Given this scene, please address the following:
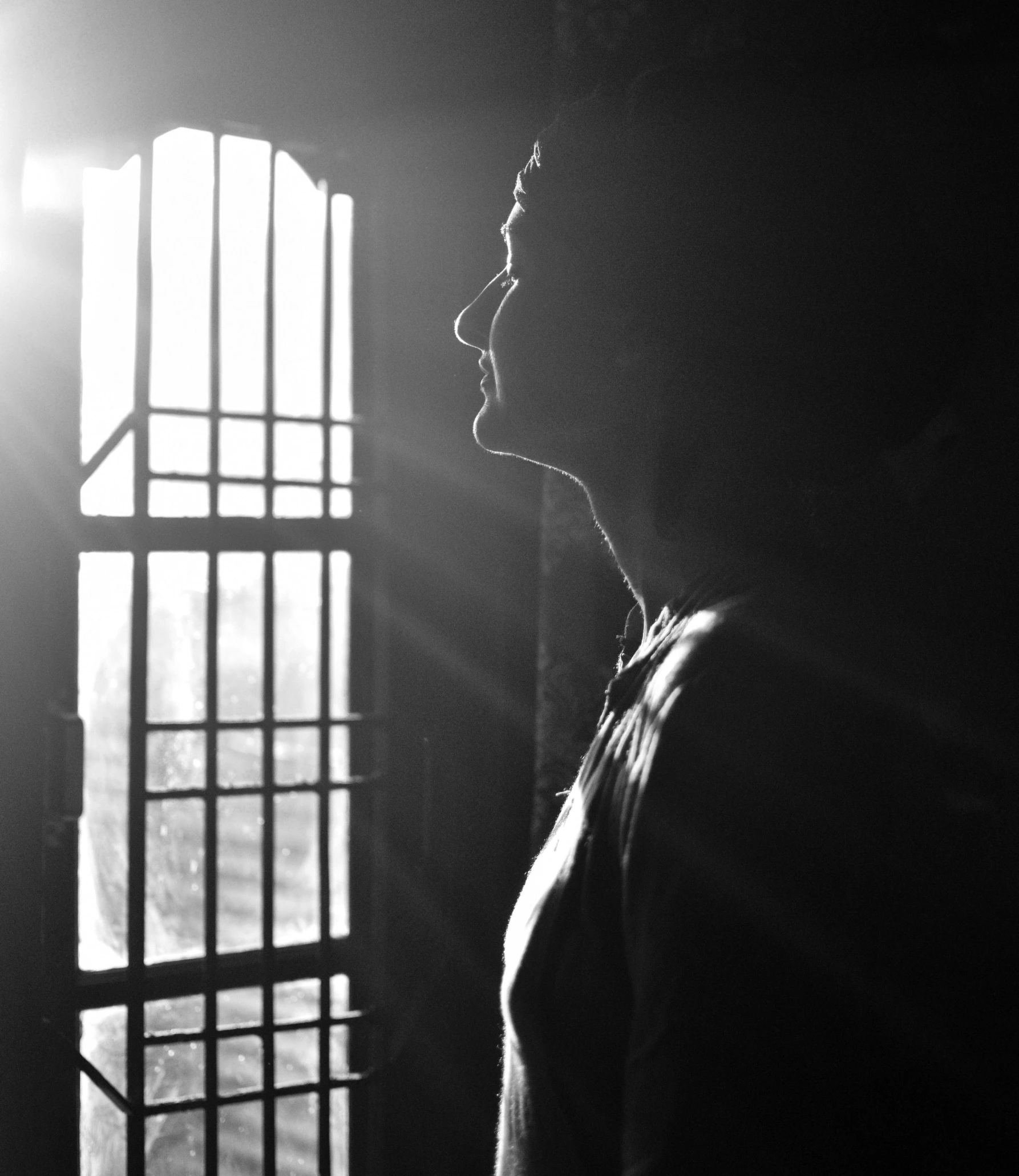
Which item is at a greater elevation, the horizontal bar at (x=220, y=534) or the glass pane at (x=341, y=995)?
the horizontal bar at (x=220, y=534)

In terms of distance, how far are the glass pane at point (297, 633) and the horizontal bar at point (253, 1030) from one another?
55cm

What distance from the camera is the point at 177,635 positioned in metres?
2.21

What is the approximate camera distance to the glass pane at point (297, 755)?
232 cm

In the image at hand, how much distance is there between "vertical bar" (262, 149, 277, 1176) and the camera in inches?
88.4

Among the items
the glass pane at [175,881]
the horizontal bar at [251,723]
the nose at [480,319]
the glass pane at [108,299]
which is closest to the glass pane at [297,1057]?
the glass pane at [175,881]

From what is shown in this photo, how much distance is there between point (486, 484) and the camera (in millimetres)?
2541

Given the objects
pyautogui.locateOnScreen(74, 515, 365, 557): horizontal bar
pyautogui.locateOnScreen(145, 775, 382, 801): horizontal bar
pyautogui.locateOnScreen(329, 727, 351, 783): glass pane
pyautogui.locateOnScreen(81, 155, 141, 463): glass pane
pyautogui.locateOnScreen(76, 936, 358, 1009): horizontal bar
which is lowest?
pyautogui.locateOnScreen(76, 936, 358, 1009): horizontal bar

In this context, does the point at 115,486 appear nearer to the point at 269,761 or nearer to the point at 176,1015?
the point at 269,761

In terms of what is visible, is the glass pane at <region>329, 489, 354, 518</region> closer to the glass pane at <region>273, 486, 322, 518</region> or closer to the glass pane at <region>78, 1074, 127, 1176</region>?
the glass pane at <region>273, 486, 322, 518</region>

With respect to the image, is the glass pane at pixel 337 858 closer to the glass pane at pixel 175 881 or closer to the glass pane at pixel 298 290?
the glass pane at pixel 175 881

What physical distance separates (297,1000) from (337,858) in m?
0.29

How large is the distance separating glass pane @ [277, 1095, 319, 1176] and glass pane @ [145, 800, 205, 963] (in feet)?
1.26

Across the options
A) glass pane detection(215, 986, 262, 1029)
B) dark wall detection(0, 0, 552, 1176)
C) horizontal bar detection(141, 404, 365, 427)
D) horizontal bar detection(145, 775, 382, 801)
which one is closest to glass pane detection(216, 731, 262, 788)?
horizontal bar detection(145, 775, 382, 801)

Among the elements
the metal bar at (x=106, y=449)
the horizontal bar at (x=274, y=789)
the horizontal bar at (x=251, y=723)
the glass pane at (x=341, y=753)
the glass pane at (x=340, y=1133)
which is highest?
the metal bar at (x=106, y=449)
